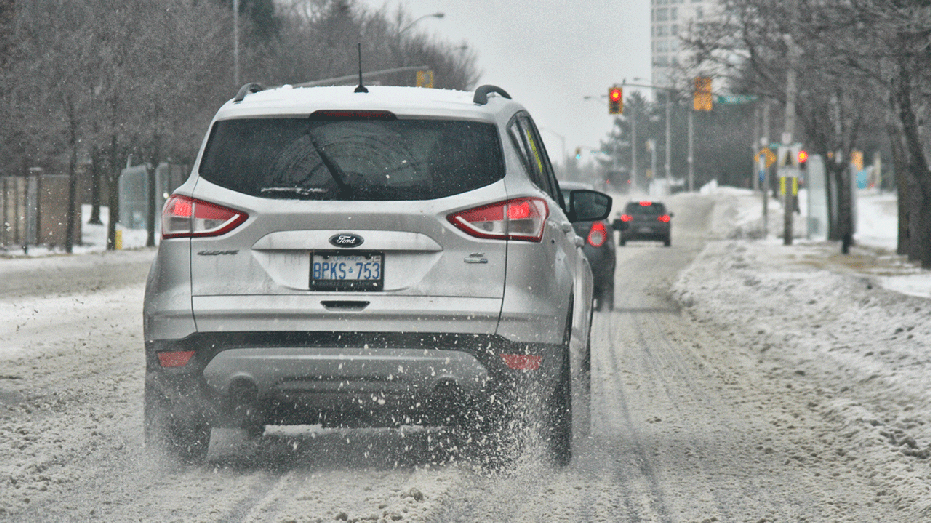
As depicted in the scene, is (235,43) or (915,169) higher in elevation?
(235,43)

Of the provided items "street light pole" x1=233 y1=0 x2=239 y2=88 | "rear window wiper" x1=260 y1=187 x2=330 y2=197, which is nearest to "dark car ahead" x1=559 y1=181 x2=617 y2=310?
"rear window wiper" x1=260 y1=187 x2=330 y2=197

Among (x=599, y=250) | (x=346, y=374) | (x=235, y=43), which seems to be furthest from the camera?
(x=235, y=43)

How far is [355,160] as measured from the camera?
5750 mm

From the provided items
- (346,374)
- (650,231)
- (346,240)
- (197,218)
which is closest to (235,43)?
(650,231)

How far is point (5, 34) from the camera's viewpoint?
29.5 m

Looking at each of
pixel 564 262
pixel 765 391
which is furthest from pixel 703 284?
pixel 564 262

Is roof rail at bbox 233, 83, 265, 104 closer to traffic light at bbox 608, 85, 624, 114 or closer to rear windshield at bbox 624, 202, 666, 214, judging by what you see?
rear windshield at bbox 624, 202, 666, 214

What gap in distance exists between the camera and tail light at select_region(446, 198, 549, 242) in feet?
18.6

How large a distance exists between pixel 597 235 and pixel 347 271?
10.1 meters

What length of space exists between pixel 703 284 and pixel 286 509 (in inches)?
634

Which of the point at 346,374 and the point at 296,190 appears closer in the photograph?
the point at 346,374

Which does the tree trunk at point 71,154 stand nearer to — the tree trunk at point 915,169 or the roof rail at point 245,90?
the tree trunk at point 915,169

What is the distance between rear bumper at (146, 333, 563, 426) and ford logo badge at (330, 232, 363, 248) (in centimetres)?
39

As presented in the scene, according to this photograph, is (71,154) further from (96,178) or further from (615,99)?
(615,99)
